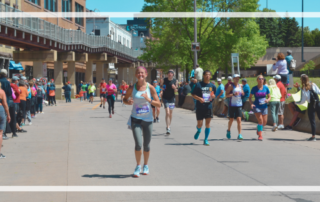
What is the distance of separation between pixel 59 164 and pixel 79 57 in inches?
1592

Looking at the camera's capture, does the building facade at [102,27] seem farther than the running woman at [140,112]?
Yes

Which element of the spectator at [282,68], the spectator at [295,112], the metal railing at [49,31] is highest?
the metal railing at [49,31]

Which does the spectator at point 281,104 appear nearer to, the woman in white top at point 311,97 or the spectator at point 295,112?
the spectator at point 295,112

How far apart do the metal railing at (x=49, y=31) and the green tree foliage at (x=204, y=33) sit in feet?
24.3

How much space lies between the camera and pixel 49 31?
1487 inches

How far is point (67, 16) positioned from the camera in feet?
195

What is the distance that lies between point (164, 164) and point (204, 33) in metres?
38.5

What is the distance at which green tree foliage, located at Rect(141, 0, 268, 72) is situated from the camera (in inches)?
1674

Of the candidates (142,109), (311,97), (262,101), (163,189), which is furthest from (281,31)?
(163,189)

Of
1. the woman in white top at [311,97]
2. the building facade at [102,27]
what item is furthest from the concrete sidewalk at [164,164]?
the building facade at [102,27]

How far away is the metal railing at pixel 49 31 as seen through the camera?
29328mm

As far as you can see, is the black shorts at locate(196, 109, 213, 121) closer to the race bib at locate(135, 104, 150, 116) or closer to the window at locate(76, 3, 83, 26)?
the race bib at locate(135, 104, 150, 116)

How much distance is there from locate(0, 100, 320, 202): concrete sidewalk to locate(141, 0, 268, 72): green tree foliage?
99.2 feet

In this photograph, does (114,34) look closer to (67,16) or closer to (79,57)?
(67,16)
